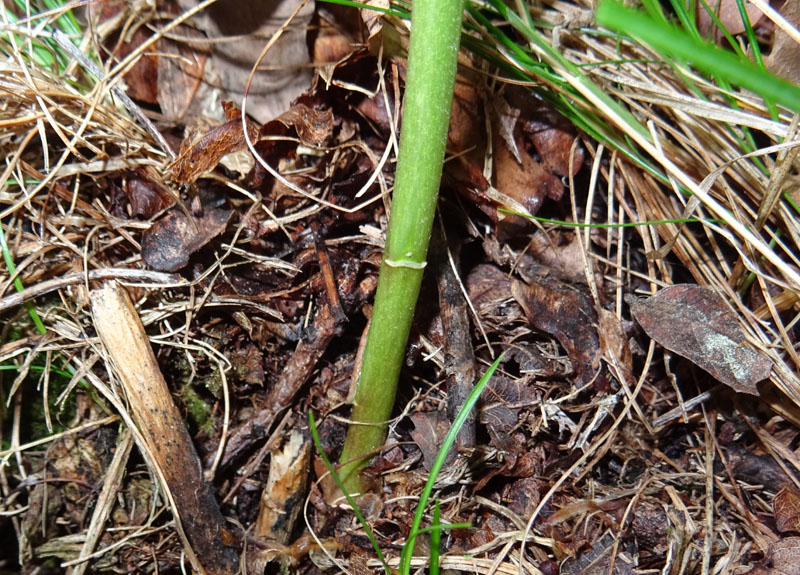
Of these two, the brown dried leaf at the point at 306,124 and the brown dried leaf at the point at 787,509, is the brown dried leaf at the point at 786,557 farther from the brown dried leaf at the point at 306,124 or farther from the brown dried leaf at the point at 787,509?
the brown dried leaf at the point at 306,124

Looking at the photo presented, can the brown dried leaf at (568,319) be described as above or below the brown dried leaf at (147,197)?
below

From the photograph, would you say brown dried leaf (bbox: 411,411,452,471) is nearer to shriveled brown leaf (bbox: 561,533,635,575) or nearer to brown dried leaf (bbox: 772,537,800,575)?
shriveled brown leaf (bbox: 561,533,635,575)

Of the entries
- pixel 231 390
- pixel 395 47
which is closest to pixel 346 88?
pixel 395 47

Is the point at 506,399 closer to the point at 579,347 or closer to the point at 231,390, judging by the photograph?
the point at 579,347

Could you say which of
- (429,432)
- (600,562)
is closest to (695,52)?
(429,432)

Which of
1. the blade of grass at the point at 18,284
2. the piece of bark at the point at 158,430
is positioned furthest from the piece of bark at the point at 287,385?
the blade of grass at the point at 18,284

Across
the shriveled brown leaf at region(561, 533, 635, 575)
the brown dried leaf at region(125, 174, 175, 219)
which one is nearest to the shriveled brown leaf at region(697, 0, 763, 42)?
the shriveled brown leaf at region(561, 533, 635, 575)
